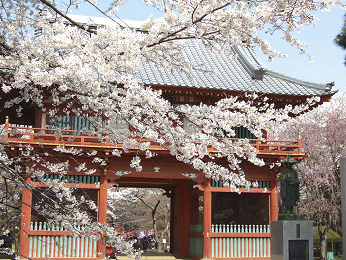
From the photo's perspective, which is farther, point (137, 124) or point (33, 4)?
point (33, 4)

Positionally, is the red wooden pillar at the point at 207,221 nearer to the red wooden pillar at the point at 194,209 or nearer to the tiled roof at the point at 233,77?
the red wooden pillar at the point at 194,209

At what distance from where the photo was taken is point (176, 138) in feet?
18.5

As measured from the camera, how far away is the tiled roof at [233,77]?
15375 mm

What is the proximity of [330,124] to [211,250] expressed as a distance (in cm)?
1459

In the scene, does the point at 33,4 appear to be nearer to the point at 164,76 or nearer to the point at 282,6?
the point at 282,6

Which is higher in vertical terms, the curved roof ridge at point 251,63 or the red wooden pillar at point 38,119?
the curved roof ridge at point 251,63

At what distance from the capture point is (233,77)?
55.9 feet

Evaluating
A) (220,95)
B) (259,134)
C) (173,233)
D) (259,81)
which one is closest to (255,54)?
(259,81)

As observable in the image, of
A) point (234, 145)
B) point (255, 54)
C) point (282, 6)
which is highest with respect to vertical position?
point (255, 54)

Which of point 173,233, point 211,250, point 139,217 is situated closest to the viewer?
point 211,250

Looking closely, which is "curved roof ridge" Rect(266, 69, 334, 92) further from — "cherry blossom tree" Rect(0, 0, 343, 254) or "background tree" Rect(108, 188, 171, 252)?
"background tree" Rect(108, 188, 171, 252)

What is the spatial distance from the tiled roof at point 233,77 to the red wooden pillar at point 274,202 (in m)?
3.24

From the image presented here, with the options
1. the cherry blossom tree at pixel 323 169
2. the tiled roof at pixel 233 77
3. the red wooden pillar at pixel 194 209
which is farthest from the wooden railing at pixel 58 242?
the cherry blossom tree at pixel 323 169

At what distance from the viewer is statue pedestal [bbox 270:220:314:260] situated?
10.6 metres
